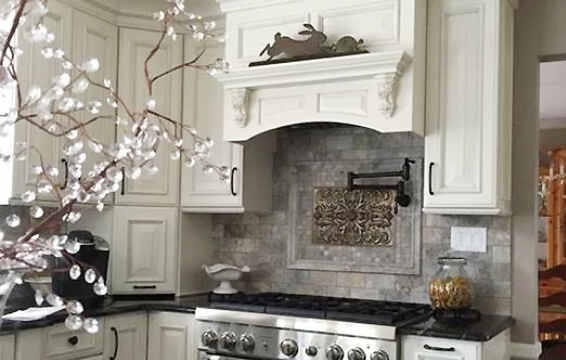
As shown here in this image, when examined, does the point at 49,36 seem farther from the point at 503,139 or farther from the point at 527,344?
the point at 527,344

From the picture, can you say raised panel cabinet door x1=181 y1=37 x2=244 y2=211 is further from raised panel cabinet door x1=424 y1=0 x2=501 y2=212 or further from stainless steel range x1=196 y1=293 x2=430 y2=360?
→ raised panel cabinet door x1=424 y1=0 x2=501 y2=212

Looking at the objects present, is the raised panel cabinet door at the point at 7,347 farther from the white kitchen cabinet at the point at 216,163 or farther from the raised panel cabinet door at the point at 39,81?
the white kitchen cabinet at the point at 216,163

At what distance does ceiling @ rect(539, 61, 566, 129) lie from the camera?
16.8 ft

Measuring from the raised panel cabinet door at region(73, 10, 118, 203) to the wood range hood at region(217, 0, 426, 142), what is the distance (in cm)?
69

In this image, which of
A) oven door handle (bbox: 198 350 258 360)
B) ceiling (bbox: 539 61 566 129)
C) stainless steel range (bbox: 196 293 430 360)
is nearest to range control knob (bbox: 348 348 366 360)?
stainless steel range (bbox: 196 293 430 360)

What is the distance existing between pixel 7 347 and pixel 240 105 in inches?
64.8

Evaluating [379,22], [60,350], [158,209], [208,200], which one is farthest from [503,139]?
[60,350]

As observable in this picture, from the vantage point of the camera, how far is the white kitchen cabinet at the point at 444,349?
2.80 meters

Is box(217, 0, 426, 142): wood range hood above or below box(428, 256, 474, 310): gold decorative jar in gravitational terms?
above

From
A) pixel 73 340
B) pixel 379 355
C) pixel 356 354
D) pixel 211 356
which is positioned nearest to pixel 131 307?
pixel 73 340

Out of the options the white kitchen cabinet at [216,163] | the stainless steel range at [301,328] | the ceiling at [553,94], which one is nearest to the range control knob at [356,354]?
the stainless steel range at [301,328]

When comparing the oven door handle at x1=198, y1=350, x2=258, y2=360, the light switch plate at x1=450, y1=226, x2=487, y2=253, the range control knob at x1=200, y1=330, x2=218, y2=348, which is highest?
the light switch plate at x1=450, y1=226, x2=487, y2=253

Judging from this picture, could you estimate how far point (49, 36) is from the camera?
0.98m

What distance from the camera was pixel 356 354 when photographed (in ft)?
9.83
